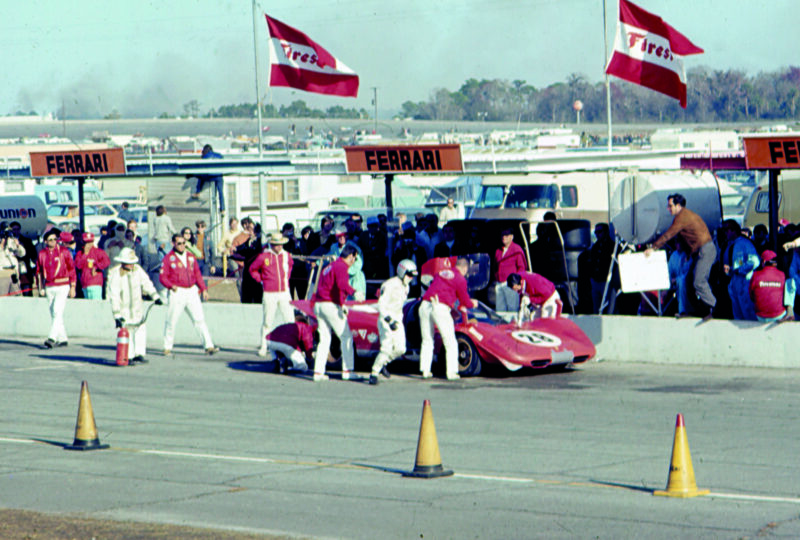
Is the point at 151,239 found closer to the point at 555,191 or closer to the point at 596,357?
the point at 555,191

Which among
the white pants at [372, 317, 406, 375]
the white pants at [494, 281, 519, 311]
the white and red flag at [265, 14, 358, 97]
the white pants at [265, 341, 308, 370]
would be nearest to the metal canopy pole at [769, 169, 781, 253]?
the white pants at [494, 281, 519, 311]

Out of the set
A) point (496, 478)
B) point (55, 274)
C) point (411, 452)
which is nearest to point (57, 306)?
point (55, 274)

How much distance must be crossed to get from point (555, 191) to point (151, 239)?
33.0ft

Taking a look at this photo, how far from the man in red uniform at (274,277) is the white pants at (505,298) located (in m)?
3.41

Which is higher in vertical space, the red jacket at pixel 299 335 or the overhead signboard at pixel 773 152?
the overhead signboard at pixel 773 152

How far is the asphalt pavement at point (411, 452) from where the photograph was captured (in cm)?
789

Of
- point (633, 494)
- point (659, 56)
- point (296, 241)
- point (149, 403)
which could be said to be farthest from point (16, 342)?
point (633, 494)

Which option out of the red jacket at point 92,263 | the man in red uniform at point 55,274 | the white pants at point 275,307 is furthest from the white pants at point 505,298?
the red jacket at point 92,263

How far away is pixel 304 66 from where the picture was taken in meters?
23.2

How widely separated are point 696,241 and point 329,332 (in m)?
5.59

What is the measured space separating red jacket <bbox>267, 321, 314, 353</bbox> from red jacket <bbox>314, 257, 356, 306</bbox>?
1.23 m

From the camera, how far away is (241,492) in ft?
29.2

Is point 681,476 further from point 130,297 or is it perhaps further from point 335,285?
point 130,297

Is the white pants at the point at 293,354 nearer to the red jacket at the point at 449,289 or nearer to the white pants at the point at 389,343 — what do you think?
the white pants at the point at 389,343
